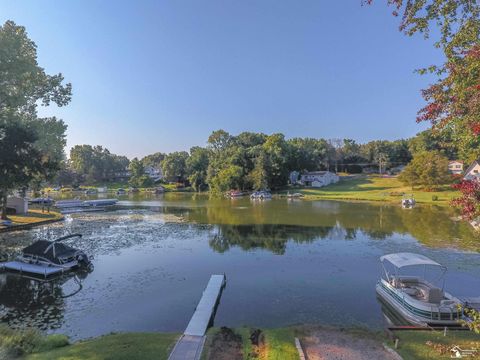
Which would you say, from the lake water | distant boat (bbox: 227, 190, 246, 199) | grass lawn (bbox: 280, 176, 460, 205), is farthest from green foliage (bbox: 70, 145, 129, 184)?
the lake water

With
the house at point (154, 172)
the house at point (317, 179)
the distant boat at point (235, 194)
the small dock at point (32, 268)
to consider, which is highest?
the house at point (154, 172)

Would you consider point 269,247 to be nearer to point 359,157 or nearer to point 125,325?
point 125,325

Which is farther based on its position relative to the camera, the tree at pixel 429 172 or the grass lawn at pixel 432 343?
the tree at pixel 429 172

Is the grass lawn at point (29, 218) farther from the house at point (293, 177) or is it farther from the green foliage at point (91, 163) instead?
the green foliage at point (91, 163)

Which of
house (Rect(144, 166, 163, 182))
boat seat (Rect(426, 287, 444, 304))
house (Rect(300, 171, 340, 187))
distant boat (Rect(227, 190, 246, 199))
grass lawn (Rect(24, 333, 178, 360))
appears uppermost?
house (Rect(144, 166, 163, 182))

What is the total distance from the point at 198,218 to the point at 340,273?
29176 millimetres

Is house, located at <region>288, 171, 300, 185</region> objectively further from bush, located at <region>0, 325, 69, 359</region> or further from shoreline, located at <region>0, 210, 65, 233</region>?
bush, located at <region>0, 325, 69, 359</region>

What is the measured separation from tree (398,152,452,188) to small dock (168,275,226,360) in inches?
2803

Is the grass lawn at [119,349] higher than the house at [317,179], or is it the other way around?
the house at [317,179]

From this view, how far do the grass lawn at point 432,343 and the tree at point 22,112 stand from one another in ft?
88.3

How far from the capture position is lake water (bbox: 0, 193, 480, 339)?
49.0ft

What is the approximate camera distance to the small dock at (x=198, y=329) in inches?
412

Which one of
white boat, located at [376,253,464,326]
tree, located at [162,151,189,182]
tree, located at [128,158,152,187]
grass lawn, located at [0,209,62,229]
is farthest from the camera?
tree, located at [128,158,152,187]

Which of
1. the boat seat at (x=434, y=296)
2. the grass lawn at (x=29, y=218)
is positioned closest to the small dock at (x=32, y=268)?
the grass lawn at (x=29, y=218)
